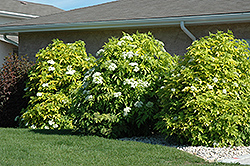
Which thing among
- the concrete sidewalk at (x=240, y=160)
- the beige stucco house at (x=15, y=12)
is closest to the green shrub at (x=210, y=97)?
the concrete sidewalk at (x=240, y=160)

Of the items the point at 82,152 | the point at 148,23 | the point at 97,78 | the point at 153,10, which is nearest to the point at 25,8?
the point at 153,10

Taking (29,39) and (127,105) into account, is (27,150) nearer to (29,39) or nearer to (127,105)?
(127,105)

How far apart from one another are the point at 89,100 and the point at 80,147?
46.0 inches

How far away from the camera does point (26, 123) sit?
874cm

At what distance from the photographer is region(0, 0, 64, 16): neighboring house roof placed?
64.2ft

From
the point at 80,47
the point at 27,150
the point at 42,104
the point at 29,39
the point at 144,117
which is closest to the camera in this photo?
the point at 27,150

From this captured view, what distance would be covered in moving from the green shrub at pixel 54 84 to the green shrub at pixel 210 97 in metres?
2.94

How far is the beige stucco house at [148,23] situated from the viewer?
337 inches

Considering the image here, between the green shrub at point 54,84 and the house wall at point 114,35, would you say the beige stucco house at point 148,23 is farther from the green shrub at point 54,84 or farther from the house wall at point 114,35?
the green shrub at point 54,84

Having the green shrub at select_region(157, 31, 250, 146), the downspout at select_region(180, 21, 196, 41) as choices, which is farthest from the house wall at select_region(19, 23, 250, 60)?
the green shrub at select_region(157, 31, 250, 146)

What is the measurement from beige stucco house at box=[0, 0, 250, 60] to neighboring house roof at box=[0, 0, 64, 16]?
28.9 ft

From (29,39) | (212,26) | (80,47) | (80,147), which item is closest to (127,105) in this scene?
(80,147)

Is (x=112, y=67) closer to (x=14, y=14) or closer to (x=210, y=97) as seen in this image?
(x=210, y=97)

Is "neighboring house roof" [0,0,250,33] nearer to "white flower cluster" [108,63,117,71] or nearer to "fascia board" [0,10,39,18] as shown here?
"white flower cluster" [108,63,117,71]
